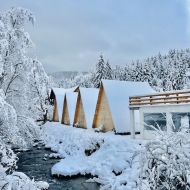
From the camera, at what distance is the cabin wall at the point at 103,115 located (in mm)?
21078

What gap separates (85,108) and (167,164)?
64.8ft

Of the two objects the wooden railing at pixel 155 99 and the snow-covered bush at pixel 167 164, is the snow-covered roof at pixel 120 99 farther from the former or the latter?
the snow-covered bush at pixel 167 164

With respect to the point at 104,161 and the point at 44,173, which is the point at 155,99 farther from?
the point at 44,173

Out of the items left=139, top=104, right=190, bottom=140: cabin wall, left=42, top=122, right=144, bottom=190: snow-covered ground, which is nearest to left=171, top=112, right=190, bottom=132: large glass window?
left=139, top=104, right=190, bottom=140: cabin wall

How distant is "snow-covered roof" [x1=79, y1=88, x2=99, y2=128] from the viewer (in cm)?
2519

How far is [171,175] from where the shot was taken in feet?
19.0

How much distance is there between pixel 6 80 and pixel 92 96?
14168 millimetres

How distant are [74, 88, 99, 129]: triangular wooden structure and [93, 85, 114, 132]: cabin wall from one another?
2.37m

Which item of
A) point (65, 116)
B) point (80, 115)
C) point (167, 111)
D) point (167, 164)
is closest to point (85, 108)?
point (80, 115)

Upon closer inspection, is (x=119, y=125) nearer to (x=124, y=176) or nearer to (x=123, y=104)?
(x=123, y=104)

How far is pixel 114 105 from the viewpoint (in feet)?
67.4

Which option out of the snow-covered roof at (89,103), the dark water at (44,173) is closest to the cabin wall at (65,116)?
the snow-covered roof at (89,103)

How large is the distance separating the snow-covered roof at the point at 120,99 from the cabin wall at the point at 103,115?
84 centimetres

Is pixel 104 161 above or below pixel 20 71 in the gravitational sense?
below
